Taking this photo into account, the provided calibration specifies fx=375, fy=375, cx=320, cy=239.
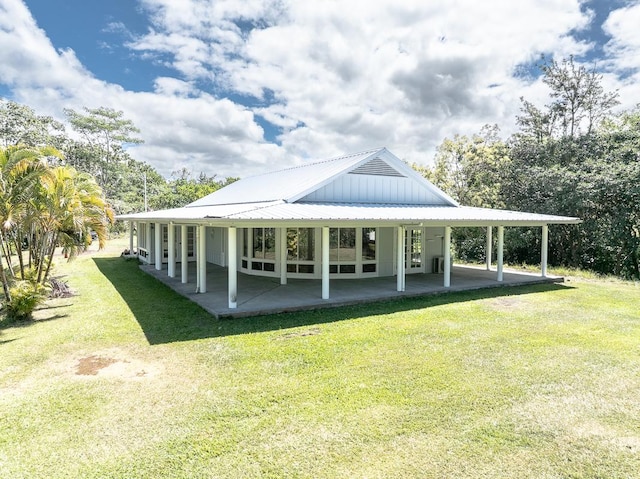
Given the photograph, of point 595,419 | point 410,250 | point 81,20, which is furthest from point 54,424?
point 81,20

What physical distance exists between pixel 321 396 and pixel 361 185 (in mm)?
9698

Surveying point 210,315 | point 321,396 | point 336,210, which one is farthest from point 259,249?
point 321,396

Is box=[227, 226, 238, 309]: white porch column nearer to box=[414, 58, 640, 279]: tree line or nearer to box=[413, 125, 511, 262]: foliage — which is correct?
box=[414, 58, 640, 279]: tree line

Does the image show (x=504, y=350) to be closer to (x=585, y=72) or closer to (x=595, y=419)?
(x=595, y=419)

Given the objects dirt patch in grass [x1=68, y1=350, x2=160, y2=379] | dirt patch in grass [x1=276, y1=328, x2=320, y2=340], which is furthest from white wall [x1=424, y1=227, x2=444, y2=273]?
dirt patch in grass [x1=68, y1=350, x2=160, y2=379]

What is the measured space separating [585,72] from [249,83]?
18.2m

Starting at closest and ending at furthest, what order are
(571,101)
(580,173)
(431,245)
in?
(431,245) → (580,173) → (571,101)

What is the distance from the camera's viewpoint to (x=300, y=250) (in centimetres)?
1310

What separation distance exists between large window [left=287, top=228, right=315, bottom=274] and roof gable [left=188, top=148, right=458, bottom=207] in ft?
4.12

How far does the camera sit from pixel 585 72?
1983 cm

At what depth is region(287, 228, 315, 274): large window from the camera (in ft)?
42.6

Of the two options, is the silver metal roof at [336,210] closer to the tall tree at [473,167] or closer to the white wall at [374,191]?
the white wall at [374,191]

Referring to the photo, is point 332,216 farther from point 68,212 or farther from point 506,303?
point 68,212

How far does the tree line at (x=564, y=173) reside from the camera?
16.3 meters
